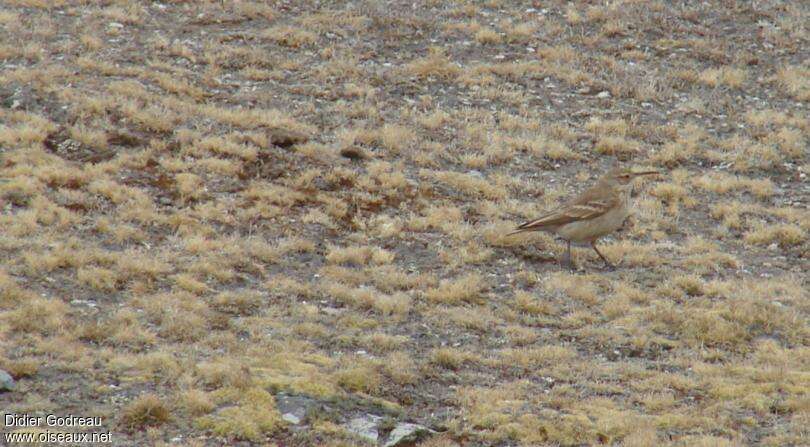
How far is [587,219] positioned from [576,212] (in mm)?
200

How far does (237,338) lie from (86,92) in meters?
10.1

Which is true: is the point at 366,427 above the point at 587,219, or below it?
above

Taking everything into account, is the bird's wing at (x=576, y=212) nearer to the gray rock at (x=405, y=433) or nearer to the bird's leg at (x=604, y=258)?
the bird's leg at (x=604, y=258)

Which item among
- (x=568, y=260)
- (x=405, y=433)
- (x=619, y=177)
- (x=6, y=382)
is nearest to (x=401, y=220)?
(x=568, y=260)

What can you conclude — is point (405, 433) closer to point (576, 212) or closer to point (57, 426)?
point (57, 426)

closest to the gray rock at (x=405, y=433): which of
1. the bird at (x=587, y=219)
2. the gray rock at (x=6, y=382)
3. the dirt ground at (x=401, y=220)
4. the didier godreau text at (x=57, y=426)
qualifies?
the dirt ground at (x=401, y=220)

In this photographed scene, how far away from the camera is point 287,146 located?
19906mm

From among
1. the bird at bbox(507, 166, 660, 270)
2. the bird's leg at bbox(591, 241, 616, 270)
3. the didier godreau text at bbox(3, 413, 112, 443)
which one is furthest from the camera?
the bird's leg at bbox(591, 241, 616, 270)

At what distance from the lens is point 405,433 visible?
988 centimetres

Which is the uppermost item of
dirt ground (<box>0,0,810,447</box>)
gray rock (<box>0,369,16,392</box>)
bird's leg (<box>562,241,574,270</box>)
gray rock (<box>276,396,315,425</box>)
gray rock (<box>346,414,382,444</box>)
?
gray rock (<box>0,369,16,392</box>)

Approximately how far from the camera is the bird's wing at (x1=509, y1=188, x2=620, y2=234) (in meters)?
16.2

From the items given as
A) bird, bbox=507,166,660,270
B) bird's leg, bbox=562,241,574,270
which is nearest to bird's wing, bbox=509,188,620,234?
bird, bbox=507,166,660,270

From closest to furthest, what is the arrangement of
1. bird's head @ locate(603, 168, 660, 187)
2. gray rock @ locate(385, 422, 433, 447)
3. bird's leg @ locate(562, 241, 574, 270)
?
gray rock @ locate(385, 422, 433, 447)
bird's leg @ locate(562, 241, 574, 270)
bird's head @ locate(603, 168, 660, 187)

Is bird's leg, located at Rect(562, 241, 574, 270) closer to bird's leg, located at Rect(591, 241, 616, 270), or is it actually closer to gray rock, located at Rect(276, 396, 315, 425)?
bird's leg, located at Rect(591, 241, 616, 270)
